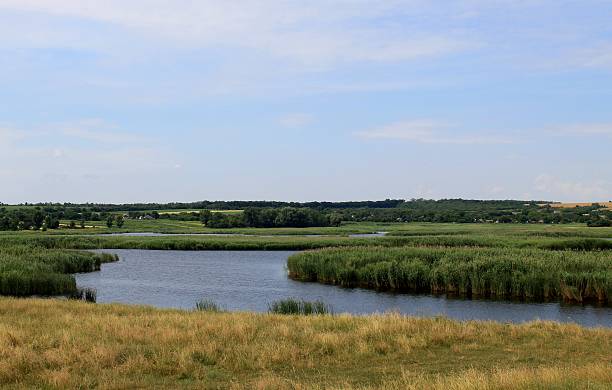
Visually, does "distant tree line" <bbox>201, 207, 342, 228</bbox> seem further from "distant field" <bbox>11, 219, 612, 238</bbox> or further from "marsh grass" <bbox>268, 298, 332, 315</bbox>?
"marsh grass" <bbox>268, 298, 332, 315</bbox>

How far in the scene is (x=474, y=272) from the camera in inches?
1304

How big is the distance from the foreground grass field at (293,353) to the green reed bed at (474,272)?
14087mm

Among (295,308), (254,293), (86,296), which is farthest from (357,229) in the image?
(295,308)

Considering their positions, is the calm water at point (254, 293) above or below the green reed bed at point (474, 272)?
below

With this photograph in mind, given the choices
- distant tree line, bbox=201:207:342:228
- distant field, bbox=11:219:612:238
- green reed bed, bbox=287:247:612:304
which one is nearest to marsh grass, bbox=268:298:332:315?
green reed bed, bbox=287:247:612:304

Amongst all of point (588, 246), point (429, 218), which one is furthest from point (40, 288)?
point (429, 218)

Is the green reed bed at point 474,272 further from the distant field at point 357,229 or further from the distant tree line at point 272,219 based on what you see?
the distant tree line at point 272,219

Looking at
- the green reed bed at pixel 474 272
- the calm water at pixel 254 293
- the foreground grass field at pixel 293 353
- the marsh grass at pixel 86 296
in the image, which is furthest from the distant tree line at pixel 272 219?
the foreground grass field at pixel 293 353

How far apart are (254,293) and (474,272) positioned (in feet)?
40.5

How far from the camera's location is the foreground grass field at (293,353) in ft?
35.7

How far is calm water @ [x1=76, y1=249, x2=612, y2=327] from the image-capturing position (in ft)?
87.8

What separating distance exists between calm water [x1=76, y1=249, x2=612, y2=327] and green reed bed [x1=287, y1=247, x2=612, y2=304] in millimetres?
1778

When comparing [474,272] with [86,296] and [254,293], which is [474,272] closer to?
[254,293]

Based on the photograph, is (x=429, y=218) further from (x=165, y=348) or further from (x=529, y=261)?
(x=165, y=348)
